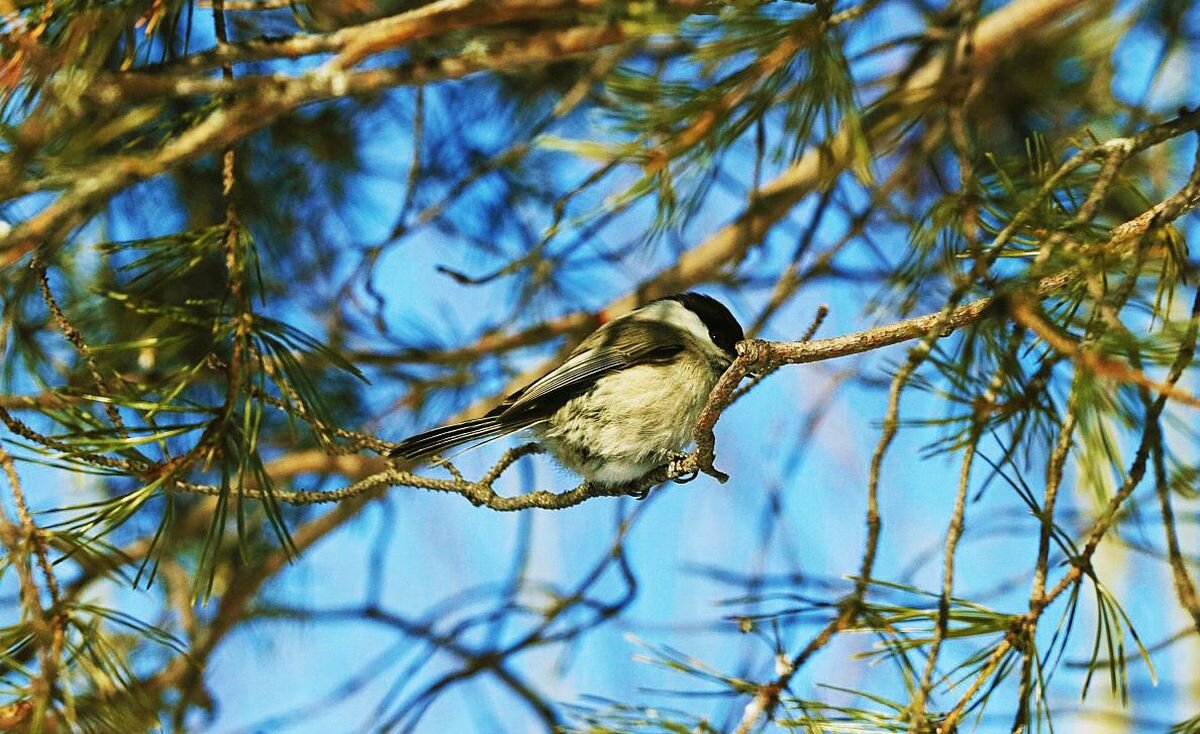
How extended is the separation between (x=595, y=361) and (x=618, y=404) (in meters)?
0.13

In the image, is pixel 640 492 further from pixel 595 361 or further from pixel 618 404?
pixel 595 361

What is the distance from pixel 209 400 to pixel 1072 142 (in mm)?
2418

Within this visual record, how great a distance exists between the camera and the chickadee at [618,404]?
2586 mm

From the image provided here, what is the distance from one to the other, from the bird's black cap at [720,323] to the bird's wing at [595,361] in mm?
88

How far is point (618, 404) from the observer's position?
262 cm

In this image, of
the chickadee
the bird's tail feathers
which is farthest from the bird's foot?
the bird's tail feathers

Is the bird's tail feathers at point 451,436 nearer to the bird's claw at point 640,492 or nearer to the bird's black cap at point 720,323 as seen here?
the bird's claw at point 640,492

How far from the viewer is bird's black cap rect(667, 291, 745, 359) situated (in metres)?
2.82

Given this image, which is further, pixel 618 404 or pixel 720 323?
pixel 720 323

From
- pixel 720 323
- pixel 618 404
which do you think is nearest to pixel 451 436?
pixel 618 404

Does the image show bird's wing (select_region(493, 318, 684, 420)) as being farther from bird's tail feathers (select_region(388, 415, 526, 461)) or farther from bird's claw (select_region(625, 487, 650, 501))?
bird's claw (select_region(625, 487, 650, 501))

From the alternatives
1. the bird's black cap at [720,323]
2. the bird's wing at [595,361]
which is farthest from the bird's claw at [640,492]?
the bird's black cap at [720,323]

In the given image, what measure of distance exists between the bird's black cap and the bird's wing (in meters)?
0.09

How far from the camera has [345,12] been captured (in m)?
2.65
